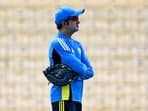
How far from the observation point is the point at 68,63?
6.28 m

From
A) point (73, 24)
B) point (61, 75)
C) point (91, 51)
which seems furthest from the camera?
point (91, 51)

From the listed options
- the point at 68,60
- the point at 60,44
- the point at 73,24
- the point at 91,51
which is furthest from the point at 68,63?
the point at 91,51

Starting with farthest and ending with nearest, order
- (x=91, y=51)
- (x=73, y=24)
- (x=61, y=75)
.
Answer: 1. (x=91, y=51)
2. (x=73, y=24)
3. (x=61, y=75)

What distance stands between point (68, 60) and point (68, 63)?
0.03 metres

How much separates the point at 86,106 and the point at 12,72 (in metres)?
1.14

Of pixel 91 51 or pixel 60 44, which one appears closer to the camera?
pixel 60 44

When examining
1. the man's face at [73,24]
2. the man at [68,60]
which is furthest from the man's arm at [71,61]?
the man's face at [73,24]

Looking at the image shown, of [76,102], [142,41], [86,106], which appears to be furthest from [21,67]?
[76,102]

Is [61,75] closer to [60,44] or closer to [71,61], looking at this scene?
[71,61]

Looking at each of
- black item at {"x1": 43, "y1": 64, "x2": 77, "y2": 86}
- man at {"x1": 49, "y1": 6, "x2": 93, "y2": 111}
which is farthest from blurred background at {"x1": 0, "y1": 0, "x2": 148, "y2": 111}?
black item at {"x1": 43, "y1": 64, "x2": 77, "y2": 86}

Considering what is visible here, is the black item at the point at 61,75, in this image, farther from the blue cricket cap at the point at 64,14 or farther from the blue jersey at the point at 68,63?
the blue cricket cap at the point at 64,14

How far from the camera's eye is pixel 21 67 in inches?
430

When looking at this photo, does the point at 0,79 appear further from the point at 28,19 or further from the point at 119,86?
the point at 119,86

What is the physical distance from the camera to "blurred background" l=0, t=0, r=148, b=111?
10773mm
